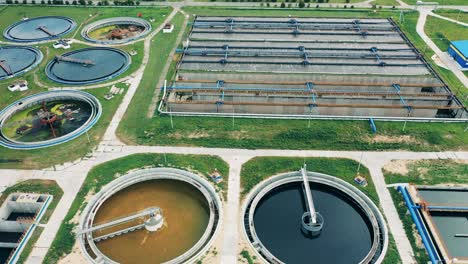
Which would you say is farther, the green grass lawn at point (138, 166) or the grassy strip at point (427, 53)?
the grassy strip at point (427, 53)

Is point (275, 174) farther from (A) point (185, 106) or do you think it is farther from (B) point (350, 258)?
(A) point (185, 106)

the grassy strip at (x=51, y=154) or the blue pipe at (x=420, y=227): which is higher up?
the grassy strip at (x=51, y=154)

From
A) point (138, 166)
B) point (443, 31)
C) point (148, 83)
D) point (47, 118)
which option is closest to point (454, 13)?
point (443, 31)

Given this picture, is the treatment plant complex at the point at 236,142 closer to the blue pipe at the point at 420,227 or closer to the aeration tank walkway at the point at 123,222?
the blue pipe at the point at 420,227

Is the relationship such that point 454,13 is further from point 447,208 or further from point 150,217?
point 150,217

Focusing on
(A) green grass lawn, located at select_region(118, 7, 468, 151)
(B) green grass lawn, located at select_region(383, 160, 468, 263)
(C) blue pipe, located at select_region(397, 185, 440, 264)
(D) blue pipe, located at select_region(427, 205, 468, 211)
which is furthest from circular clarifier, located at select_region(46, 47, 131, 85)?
(D) blue pipe, located at select_region(427, 205, 468, 211)

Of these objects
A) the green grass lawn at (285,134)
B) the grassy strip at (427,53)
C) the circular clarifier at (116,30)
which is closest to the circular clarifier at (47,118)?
the green grass lawn at (285,134)

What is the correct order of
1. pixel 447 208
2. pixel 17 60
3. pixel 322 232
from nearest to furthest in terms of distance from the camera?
pixel 322 232, pixel 447 208, pixel 17 60

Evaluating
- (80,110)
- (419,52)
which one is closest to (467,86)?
(419,52)
